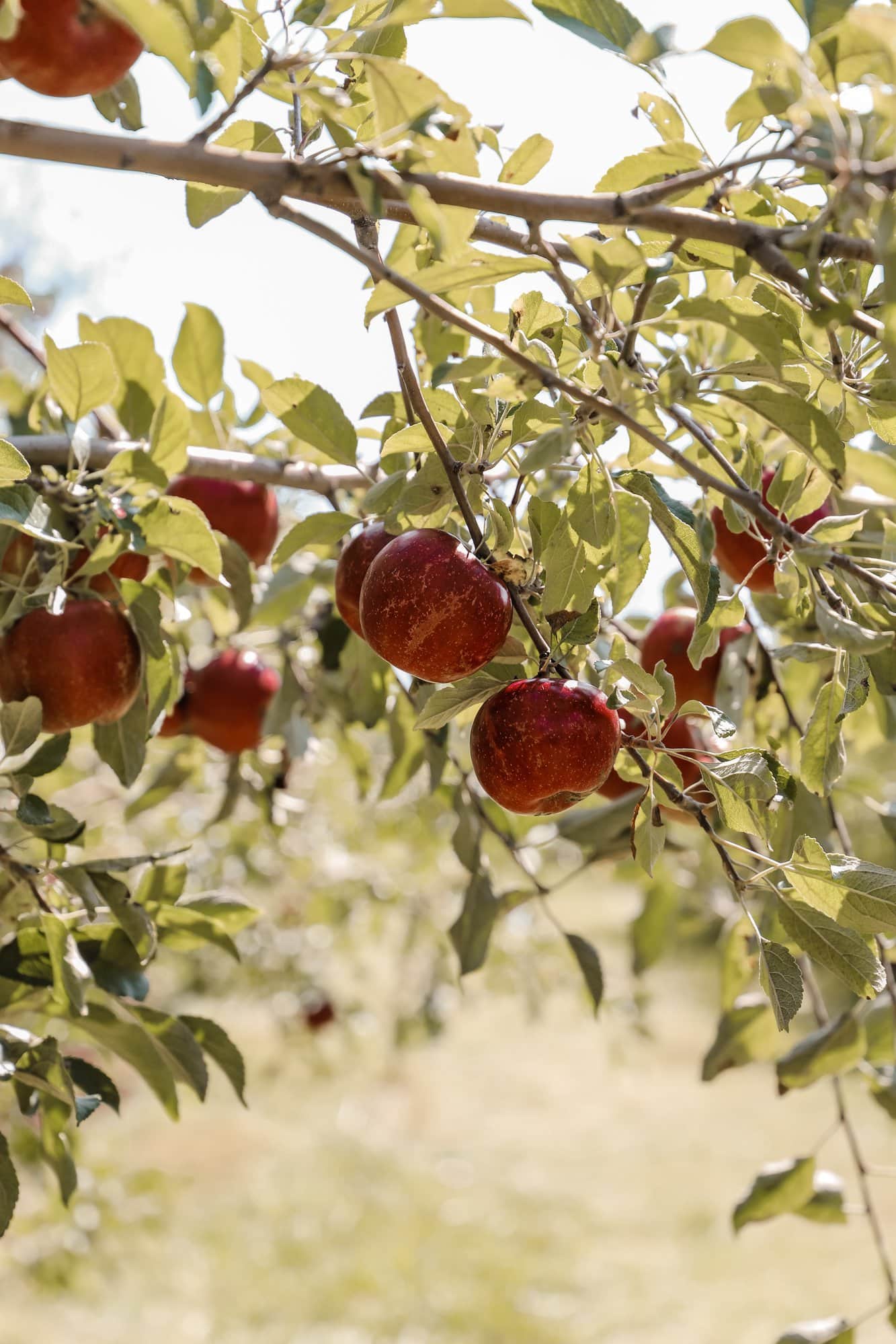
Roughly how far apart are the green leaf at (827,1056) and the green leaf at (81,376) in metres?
0.86

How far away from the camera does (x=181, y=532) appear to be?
838mm

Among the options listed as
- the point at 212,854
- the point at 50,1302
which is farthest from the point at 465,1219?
the point at 212,854

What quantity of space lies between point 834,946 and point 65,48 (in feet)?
2.28

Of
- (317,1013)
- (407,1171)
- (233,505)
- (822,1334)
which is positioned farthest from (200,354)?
(407,1171)

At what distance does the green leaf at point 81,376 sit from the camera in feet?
2.75

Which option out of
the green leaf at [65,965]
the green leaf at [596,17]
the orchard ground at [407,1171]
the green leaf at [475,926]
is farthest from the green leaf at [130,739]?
the orchard ground at [407,1171]

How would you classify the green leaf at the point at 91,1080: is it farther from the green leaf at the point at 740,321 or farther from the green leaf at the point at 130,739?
the green leaf at the point at 740,321

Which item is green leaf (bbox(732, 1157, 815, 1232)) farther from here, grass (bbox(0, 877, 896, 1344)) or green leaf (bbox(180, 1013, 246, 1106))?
grass (bbox(0, 877, 896, 1344))

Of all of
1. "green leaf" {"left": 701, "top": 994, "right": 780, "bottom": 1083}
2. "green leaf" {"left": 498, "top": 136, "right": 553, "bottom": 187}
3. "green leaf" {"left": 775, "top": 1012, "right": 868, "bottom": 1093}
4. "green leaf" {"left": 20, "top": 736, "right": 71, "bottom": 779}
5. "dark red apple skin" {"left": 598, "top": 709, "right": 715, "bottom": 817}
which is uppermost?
"green leaf" {"left": 498, "top": 136, "right": 553, "bottom": 187}

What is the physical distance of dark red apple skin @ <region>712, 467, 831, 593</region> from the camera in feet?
3.51

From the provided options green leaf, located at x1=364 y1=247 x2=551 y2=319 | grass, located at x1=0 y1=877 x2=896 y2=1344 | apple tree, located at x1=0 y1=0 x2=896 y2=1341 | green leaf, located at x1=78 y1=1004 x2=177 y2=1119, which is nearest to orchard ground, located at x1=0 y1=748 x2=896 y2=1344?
grass, located at x1=0 y1=877 x2=896 y2=1344

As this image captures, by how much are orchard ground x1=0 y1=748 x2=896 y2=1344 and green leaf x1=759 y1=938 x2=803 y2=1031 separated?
1.11 meters

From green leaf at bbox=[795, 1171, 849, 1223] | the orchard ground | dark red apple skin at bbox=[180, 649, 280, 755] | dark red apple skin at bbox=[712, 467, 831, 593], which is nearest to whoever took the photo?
dark red apple skin at bbox=[712, 467, 831, 593]

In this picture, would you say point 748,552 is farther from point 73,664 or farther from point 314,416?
point 73,664
